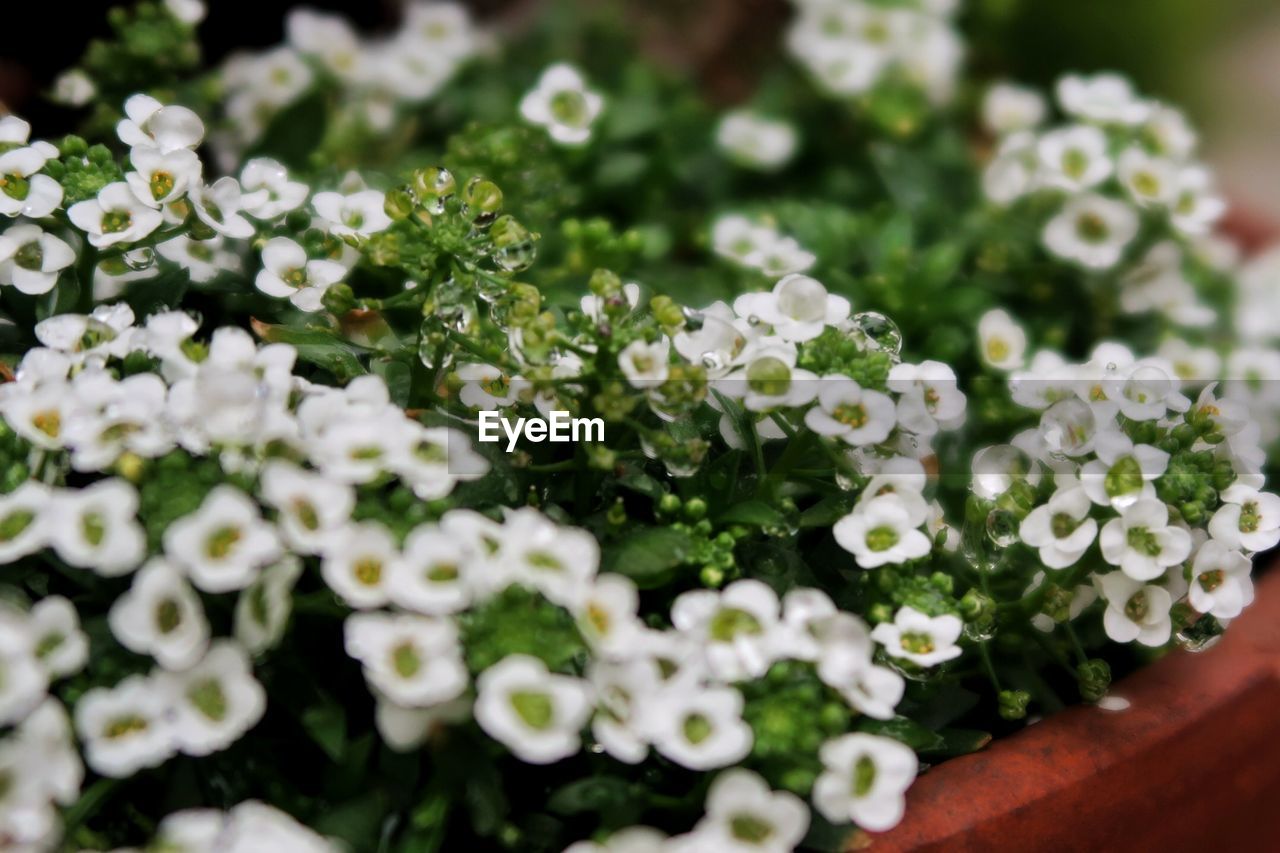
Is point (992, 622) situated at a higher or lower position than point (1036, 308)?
lower

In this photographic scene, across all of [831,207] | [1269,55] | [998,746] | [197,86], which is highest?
[1269,55]

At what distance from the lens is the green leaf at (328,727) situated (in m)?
0.75

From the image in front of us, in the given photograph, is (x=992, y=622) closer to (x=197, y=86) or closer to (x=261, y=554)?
(x=261, y=554)

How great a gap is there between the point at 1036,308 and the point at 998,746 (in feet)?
2.46

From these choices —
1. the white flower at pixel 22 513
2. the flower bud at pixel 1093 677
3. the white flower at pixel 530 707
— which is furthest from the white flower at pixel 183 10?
the flower bud at pixel 1093 677

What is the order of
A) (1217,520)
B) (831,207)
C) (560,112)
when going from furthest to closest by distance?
1. (831,207)
2. (560,112)
3. (1217,520)

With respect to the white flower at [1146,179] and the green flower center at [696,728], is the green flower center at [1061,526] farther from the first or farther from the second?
the white flower at [1146,179]

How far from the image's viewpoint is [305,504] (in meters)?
0.72

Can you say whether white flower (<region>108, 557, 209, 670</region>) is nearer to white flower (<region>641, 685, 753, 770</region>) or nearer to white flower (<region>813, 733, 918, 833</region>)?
white flower (<region>641, 685, 753, 770</region>)

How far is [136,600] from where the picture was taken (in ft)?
2.26

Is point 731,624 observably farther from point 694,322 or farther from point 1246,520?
point 1246,520

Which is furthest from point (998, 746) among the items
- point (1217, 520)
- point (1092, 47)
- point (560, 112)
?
point (1092, 47)

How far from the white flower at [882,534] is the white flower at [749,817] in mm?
211

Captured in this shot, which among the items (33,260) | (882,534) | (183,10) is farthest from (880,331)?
(183,10)
